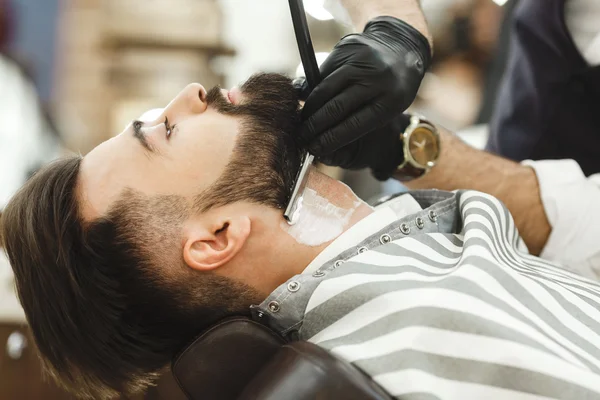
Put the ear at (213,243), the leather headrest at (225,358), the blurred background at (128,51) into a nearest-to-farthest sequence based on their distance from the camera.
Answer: the leather headrest at (225,358) < the ear at (213,243) < the blurred background at (128,51)

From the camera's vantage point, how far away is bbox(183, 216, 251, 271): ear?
1.13 m

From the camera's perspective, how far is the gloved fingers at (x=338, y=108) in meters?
1.18

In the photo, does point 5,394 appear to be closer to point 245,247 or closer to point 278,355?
point 245,247

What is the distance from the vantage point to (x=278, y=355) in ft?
2.87

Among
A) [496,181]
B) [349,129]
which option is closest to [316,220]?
[349,129]

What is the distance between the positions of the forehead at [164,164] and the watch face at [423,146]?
0.65 meters

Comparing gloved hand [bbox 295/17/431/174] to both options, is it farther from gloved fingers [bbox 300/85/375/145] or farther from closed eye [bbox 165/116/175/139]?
closed eye [bbox 165/116/175/139]

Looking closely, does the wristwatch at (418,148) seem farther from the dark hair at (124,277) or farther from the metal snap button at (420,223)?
the dark hair at (124,277)

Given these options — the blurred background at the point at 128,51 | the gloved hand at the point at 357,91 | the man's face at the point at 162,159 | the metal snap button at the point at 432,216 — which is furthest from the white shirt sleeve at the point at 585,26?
the blurred background at the point at 128,51

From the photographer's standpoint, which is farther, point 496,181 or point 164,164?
point 496,181

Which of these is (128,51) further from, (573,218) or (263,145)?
(573,218)

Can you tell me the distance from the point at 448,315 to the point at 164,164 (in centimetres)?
69

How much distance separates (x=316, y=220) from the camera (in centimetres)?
121

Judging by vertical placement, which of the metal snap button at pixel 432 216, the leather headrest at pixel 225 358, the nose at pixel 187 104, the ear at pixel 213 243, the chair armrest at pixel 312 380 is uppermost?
the nose at pixel 187 104
